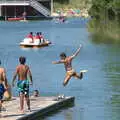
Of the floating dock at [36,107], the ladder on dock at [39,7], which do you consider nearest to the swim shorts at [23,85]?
the floating dock at [36,107]

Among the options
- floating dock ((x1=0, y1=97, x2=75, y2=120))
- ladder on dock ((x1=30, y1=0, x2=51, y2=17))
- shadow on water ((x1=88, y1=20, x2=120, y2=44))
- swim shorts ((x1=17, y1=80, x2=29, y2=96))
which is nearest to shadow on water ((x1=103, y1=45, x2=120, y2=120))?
floating dock ((x1=0, y1=97, x2=75, y2=120))

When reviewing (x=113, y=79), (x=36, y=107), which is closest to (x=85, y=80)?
(x=113, y=79)

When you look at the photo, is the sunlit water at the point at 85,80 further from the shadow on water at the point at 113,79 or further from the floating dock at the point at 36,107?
the floating dock at the point at 36,107

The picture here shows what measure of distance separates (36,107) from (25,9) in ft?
492

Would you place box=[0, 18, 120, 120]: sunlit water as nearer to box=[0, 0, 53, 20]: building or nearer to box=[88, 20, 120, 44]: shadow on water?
box=[88, 20, 120, 44]: shadow on water

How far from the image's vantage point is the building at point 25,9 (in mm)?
170625

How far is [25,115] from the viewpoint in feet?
74.4

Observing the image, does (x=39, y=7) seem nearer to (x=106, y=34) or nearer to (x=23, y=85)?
(x=106, y=34)

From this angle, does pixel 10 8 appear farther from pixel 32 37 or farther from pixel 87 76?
pixel 87 76

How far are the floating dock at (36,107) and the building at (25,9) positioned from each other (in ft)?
468

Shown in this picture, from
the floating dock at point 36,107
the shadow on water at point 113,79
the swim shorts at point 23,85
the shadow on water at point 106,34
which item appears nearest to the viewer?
the floating dock at point 36,107

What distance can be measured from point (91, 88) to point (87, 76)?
18.5 ft

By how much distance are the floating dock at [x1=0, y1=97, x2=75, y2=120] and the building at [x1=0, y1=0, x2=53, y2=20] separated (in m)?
143

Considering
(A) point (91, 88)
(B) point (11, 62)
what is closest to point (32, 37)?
(B) point (11, 62)
